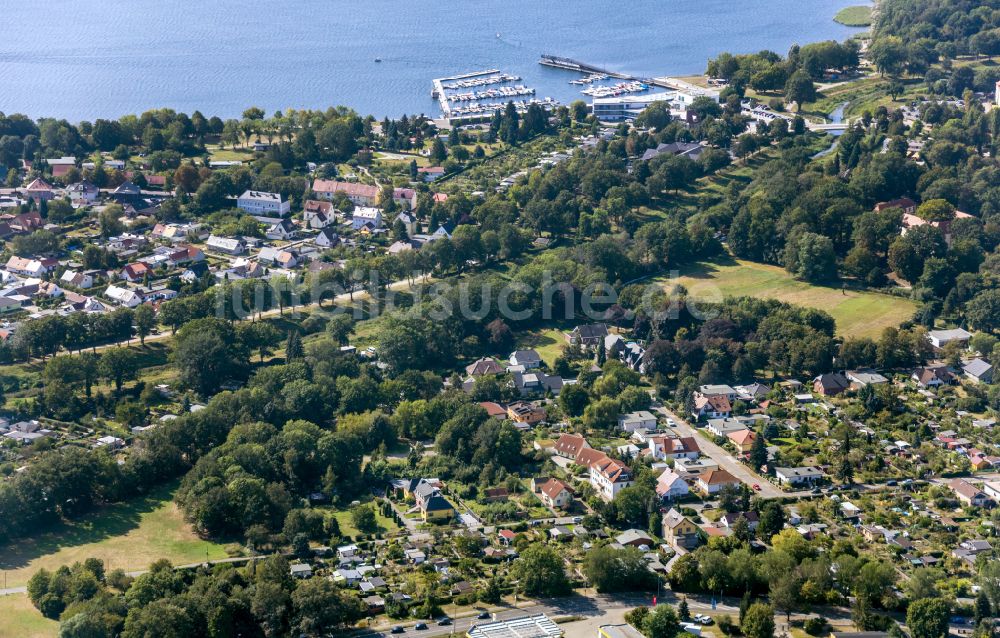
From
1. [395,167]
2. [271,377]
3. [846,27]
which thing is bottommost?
[271,377]

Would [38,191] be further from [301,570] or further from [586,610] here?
[586,610]

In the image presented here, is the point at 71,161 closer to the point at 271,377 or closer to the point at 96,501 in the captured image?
the point at 271,377

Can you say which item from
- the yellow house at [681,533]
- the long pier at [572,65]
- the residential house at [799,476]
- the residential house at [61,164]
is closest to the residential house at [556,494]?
the yellow house at [681,533]

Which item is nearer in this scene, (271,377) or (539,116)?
(271,377)

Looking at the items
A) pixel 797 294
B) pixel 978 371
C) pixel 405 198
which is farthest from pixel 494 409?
pixel 405 198

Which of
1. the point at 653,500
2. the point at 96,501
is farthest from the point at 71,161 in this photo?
the point at 653,500

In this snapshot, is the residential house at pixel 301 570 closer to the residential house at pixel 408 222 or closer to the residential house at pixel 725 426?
the residential house at pixel 725 426

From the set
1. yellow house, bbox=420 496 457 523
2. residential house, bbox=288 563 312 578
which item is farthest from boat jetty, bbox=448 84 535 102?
residential house, bbox=288 563 312 578
